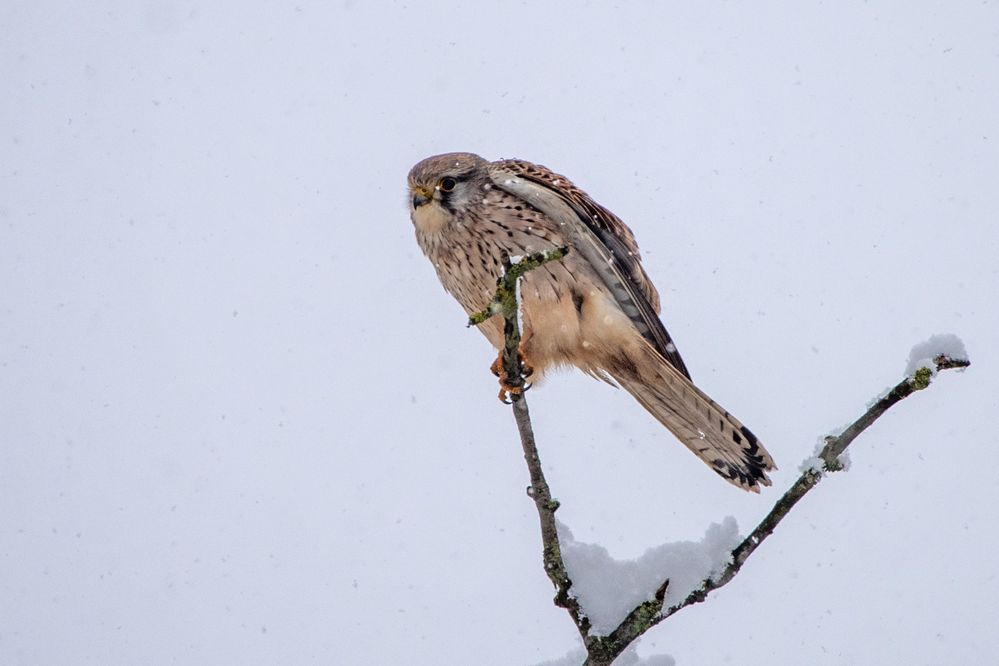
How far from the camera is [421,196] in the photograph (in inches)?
179

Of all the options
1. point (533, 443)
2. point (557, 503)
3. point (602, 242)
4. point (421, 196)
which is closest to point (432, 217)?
point (421, 196)

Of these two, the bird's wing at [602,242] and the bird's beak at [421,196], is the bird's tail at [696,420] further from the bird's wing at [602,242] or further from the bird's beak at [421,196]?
the bird's beak at [421,196]

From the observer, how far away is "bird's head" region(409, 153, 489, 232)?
4.50m

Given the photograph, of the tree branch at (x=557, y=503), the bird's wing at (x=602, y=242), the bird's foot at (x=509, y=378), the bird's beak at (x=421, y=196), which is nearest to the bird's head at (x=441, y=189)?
the bird's beak at (x=421, y=196)

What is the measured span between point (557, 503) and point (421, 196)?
2.24 m

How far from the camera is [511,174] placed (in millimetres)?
4688

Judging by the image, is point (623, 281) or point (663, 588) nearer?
point (663, 588)

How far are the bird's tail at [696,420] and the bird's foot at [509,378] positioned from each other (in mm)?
474

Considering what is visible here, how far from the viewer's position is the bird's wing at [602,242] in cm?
441

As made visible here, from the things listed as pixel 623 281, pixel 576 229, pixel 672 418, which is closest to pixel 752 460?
pixel 672 418

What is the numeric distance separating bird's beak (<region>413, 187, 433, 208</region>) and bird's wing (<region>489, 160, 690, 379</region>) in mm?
341

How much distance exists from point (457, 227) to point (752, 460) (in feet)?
5.63

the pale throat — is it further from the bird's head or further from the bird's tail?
the bird's tail

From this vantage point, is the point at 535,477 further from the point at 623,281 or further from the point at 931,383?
the point at 623,281
